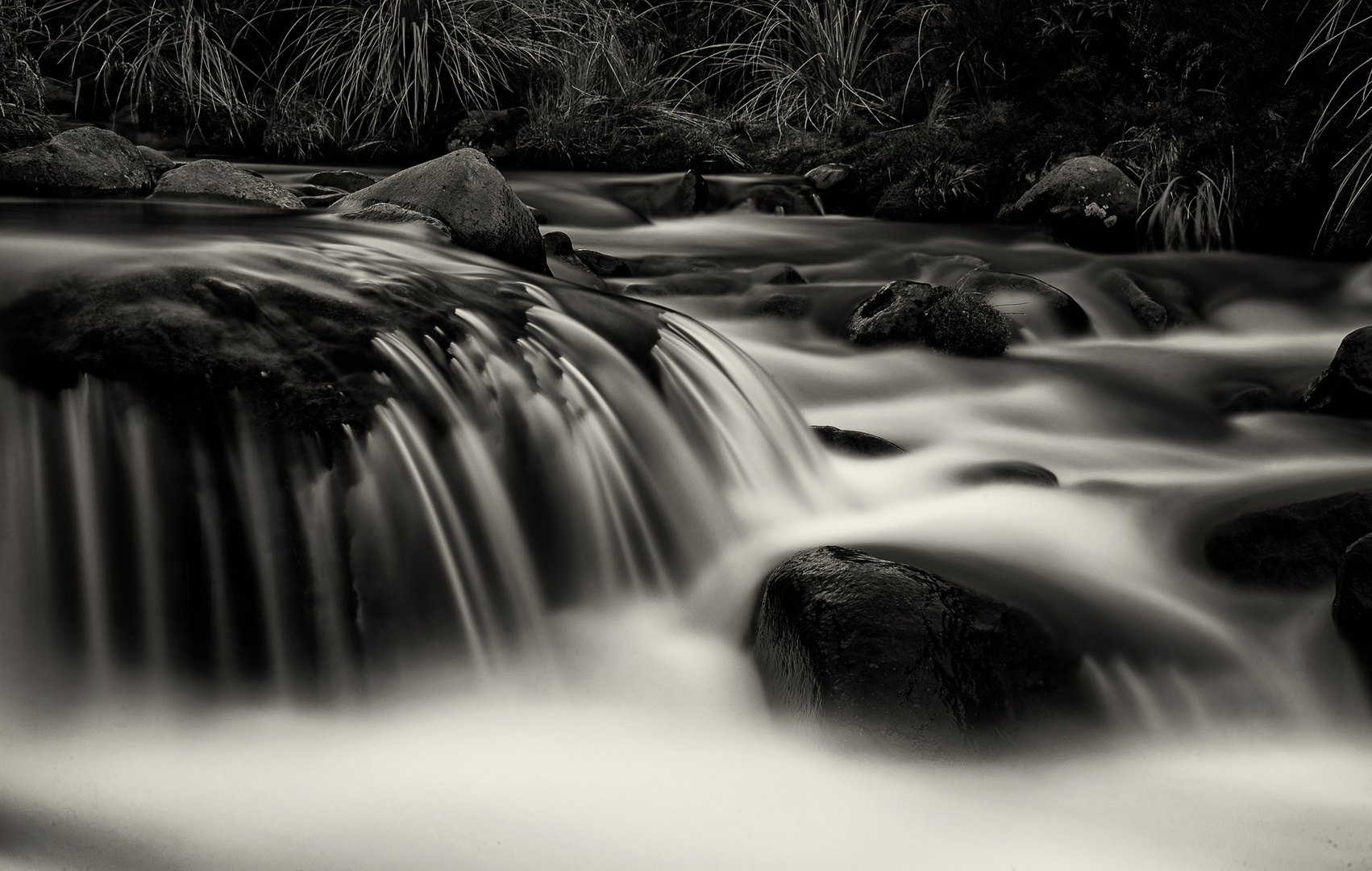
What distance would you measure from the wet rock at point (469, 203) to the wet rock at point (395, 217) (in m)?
0.05

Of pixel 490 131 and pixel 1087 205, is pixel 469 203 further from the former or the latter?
pixel 490 131

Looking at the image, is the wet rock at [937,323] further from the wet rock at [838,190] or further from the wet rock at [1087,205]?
the wet rock at [838,190]

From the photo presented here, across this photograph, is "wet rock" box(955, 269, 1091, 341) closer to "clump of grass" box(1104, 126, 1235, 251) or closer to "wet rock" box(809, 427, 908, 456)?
"clump of grass" box(1104, 126, 1235, 251)

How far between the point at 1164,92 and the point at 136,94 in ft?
25.0

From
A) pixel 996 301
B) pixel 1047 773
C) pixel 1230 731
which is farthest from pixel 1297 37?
pixel 1047 773

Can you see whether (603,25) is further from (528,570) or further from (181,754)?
(181,754)

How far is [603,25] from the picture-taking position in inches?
417

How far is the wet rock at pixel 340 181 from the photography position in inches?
267

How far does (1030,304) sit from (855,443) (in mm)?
2064

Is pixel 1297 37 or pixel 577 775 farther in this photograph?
pixel 1297 37

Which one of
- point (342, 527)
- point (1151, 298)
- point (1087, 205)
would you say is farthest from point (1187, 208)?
point (342, 527)

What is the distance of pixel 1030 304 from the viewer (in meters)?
5.77

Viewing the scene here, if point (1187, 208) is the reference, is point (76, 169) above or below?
above

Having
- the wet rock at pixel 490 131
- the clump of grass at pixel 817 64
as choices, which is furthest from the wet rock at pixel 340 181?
the clump of grass at pixel 817 64
